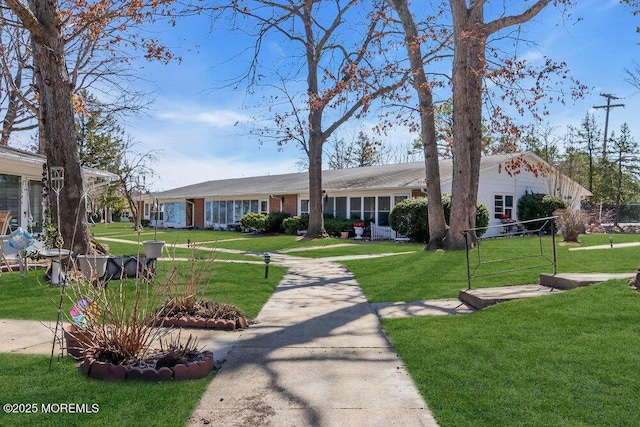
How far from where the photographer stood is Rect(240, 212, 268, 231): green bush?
2772 centimetres

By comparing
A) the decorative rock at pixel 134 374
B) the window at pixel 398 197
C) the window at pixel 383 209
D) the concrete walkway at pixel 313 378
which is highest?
the window at pixel 398 197

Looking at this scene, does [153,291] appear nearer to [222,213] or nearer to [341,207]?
[341,207]

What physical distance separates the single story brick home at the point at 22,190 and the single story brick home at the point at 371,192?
8.37 metres

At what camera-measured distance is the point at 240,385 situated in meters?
3.83

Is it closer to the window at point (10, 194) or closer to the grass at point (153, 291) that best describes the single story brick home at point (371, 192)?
the window at point (10, 194)

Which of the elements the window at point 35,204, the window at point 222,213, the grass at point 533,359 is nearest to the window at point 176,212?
the window at point 222,213

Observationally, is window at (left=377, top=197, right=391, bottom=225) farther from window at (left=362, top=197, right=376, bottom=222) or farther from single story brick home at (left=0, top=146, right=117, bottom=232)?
single story brick home at (left=0, top=146, right=117, bottom=232)

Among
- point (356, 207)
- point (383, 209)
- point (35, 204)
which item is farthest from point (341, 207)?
point (35, 204)

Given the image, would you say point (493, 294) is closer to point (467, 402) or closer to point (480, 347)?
point (480, 347)

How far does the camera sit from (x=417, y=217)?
19047 millimetres

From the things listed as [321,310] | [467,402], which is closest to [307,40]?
[321,310]

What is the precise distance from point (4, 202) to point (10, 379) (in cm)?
1021

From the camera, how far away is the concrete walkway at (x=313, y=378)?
126 inches

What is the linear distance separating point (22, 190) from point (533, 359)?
13.2m
